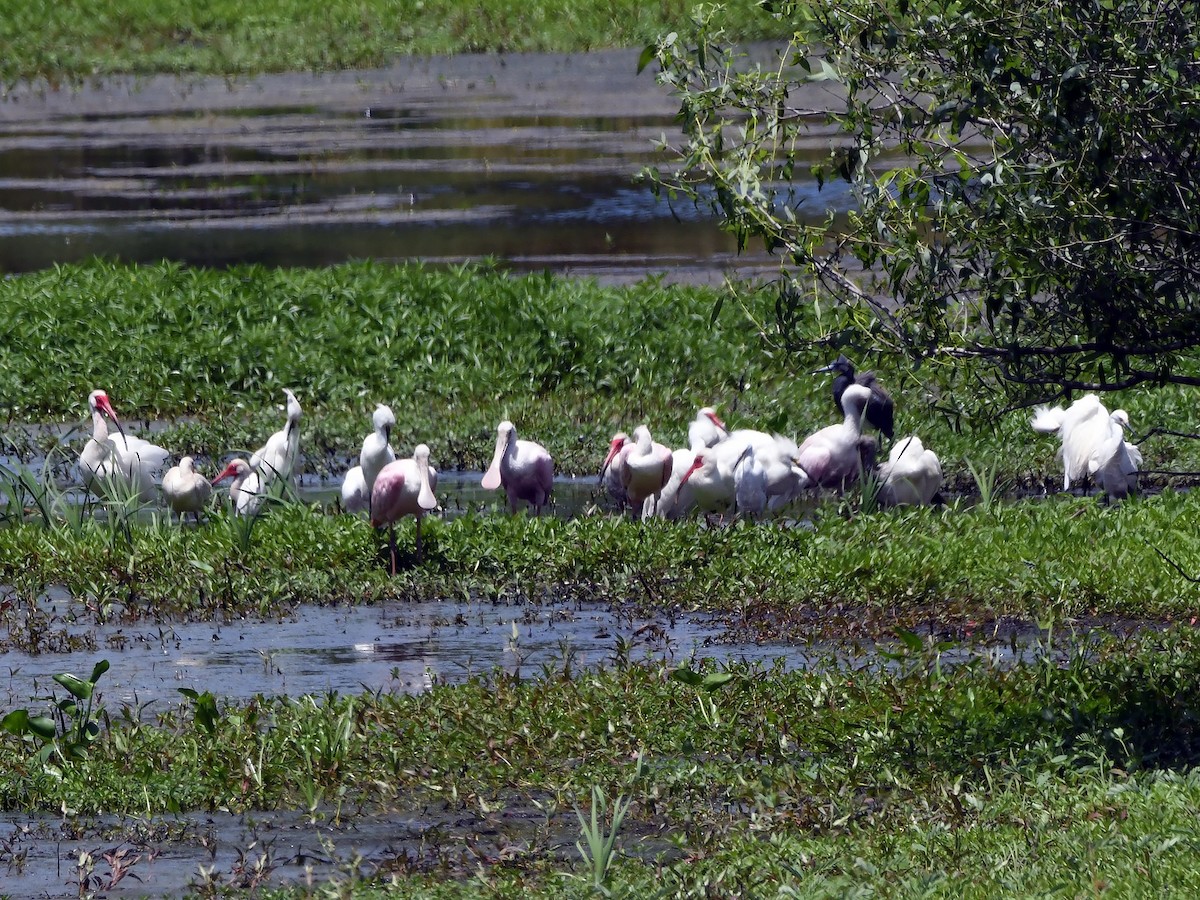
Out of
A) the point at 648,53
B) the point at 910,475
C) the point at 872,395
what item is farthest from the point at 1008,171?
the point at 872,395

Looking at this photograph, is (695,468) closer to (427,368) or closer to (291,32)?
(427,368)

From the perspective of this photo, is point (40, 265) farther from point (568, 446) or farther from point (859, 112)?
point (859, 112)

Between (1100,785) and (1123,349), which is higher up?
(1123,349)

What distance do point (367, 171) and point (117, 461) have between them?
49.0 feet

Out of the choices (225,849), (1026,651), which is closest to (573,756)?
(225,849)

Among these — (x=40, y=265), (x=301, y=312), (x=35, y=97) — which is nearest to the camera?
(x=301, y=312)

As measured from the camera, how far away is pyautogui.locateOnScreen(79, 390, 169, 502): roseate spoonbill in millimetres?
10508

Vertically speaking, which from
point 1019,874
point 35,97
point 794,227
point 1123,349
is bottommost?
point 1019,874

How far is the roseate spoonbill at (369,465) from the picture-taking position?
10.5 meters

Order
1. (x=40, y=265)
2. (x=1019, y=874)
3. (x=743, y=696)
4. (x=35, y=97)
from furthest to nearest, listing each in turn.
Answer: (x=35, y=97), (x=40, y=265), (x=743, y=696), (x=1019, y=874)

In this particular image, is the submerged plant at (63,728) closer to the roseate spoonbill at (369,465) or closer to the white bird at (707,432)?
the roseate spoonbill at (369,465)

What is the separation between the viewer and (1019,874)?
17.3 feet

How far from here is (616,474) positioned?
10.8 m

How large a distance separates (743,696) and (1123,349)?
74.5 inches
